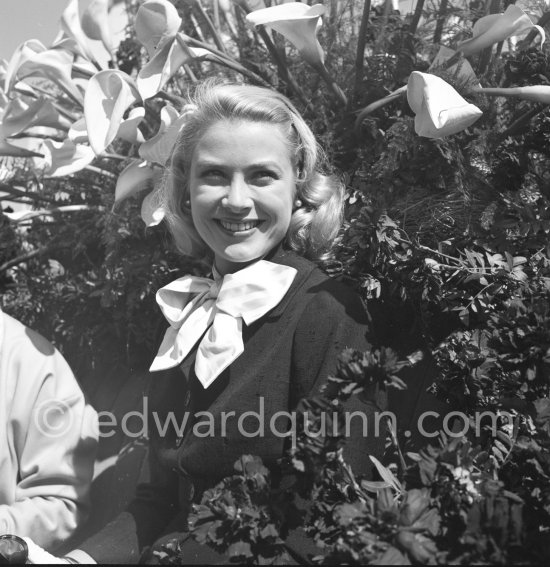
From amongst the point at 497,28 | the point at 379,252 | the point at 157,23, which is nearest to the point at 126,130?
the point at 157,23

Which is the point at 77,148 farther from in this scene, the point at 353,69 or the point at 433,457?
the point at 433,457

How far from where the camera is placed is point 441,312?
1289 mm

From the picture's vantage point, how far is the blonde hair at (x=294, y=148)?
4.46 ft

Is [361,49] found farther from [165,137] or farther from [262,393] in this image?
[262,393]

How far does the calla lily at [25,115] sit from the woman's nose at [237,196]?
572mm

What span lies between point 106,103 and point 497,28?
71 cm

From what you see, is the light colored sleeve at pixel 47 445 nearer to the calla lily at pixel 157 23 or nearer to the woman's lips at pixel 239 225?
the woman's lips at pixel 239 225

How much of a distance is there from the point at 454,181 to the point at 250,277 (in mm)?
388

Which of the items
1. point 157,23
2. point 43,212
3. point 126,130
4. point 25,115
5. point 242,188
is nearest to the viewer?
point 242,188

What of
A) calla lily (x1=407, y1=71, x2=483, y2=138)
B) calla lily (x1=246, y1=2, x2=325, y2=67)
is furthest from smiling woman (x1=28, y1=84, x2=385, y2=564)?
calla lily (x1=407, y1=71, x2=483, y2=138)

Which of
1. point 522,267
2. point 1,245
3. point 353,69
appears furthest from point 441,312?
point 1,245

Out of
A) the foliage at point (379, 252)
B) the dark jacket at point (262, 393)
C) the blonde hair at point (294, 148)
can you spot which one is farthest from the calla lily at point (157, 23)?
the dark jacket at point (262, 393)

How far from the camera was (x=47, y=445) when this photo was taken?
4.95ft

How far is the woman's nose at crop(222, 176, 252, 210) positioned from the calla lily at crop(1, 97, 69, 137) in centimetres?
57
